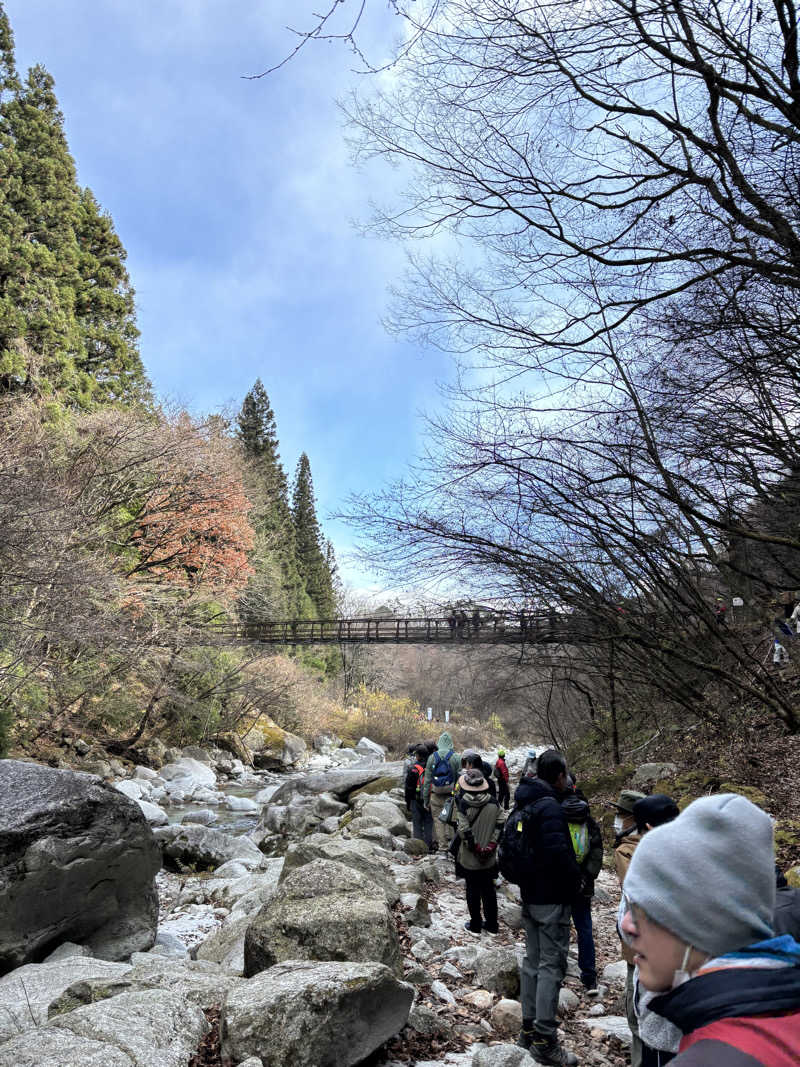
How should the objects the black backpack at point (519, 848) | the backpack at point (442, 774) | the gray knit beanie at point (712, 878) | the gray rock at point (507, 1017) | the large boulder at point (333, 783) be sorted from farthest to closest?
the large boulder at point (333, 783)
the backpack at point (442, 774)
the gray rock at point (507, 1017)
the black backpack at point (519, 848)
the gray knit beanie at point (712, 878)

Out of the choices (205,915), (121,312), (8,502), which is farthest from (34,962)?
(121,312)

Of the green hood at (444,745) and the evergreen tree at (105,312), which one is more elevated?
the evergreen tree at (105,312)

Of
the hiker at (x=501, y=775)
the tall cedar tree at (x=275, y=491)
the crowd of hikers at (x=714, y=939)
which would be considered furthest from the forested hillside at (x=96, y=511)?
the tall cedar tree at (x=275, y=491)

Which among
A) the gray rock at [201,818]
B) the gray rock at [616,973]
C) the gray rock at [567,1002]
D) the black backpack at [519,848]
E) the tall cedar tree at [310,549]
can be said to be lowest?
the gray rock at [201,818]

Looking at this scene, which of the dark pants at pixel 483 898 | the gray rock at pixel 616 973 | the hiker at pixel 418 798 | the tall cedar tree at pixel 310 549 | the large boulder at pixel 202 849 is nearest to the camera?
the gray rock at pixel 616 973

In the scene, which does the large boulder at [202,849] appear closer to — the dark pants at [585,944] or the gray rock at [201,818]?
the gray rock at [201,818]

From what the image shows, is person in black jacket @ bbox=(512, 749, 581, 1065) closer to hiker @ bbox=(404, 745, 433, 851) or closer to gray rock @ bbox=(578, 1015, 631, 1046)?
gray rock @ bbox=(578, 1015, 631, 1046)

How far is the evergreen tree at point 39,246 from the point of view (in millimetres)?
19344

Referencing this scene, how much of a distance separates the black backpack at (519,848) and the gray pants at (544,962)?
0.20 meters

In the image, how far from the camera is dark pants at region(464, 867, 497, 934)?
5859 millimetres

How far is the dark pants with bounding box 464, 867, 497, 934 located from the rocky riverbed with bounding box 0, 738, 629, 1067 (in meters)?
0.16

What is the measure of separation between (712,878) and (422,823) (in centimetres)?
921

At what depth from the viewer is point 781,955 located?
1.05m

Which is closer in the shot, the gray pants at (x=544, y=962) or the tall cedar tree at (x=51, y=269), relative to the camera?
the gray pants at (x=544, y=962)
